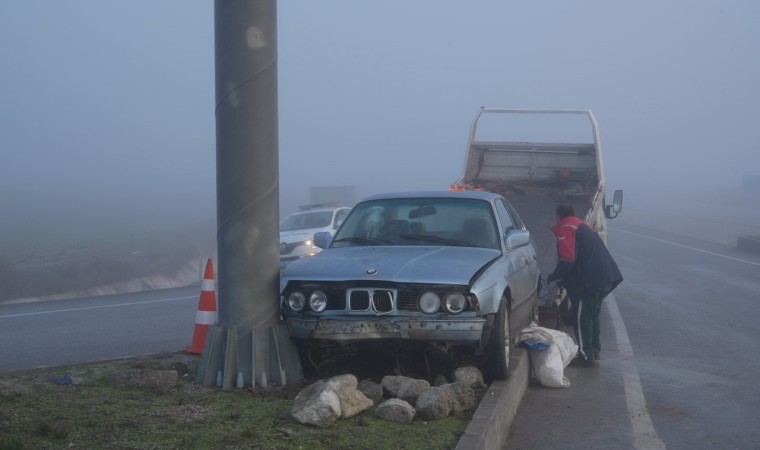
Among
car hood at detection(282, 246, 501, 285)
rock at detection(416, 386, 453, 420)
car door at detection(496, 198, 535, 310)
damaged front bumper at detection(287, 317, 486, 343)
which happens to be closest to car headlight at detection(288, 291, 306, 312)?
car hood at detection(282, 246, 501, 285)

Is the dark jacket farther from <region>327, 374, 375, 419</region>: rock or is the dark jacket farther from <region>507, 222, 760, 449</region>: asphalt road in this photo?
<region>327, 374, 375, 419</region>: rock

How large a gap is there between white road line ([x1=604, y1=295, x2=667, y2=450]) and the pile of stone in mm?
1268

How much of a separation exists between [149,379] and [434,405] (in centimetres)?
229

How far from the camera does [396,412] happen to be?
6.11m

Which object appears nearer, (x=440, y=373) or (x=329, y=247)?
(x=440, y=373)

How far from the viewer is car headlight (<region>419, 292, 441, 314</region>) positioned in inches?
276

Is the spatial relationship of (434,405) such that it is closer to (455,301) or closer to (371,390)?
(371,390)

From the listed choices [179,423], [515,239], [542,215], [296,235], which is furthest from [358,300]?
[296,235]

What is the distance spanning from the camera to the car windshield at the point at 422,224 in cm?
844

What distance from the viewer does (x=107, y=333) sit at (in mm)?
12578

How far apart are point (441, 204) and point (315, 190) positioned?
41004 mm

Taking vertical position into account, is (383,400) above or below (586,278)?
below

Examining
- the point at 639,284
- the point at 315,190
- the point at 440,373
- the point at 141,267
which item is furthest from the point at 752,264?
the point at 315,190

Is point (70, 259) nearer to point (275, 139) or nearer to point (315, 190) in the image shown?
point (315, 190)
